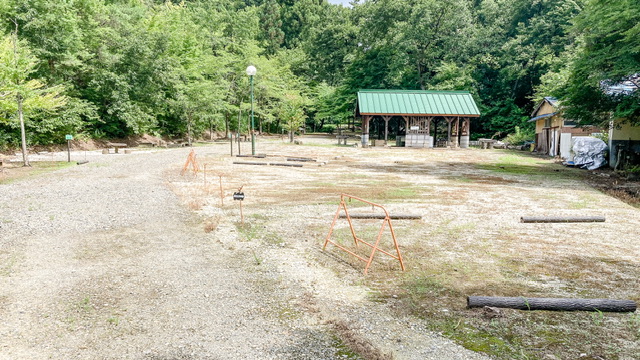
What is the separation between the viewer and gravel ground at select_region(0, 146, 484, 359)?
3717 millimetres

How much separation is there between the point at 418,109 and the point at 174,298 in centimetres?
3194

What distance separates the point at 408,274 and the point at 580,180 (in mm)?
13492

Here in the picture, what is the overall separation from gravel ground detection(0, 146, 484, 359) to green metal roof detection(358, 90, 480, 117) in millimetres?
27921

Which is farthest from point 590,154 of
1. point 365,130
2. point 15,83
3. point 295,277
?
point 15,83

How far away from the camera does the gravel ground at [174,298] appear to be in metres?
3.72

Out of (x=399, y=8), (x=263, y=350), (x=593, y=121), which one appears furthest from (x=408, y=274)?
(x=399, y=8)

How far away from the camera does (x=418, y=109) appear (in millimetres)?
33969

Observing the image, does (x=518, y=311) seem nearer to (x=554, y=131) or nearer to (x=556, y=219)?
(x=556, y=219)

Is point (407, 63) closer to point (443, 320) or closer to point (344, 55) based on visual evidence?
point (344, 55)

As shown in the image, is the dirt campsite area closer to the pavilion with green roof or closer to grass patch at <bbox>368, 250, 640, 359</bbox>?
grass patch at <bbox>368, 250, 640, 359</bbox>

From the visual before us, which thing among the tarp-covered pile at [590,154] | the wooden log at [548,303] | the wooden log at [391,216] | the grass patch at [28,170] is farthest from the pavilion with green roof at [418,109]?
the wooden log at [548,303]

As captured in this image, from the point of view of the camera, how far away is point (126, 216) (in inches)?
338

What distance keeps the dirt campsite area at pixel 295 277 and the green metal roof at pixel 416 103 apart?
76.5 ft

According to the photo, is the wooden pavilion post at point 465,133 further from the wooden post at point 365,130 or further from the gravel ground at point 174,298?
the gravel ground at point 174,298
